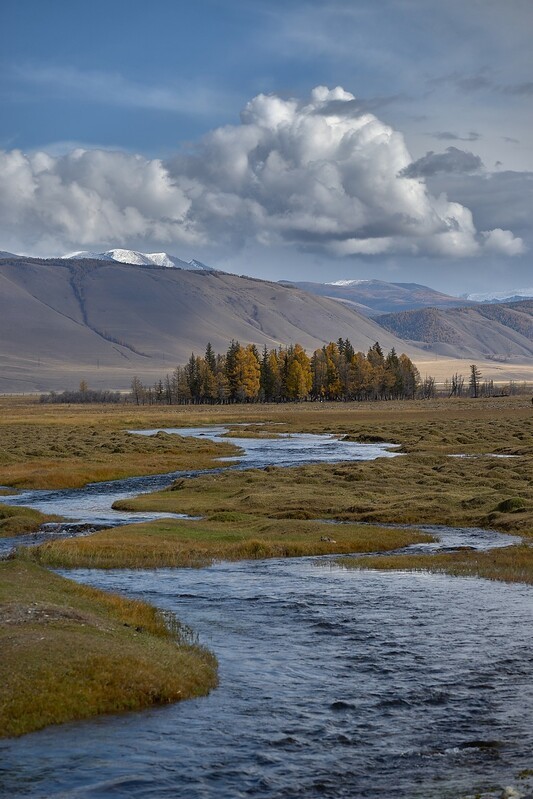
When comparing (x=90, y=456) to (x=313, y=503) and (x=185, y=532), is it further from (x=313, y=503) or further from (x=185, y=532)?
(x=185, y=532)

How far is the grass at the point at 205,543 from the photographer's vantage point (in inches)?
1444

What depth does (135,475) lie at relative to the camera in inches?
3004

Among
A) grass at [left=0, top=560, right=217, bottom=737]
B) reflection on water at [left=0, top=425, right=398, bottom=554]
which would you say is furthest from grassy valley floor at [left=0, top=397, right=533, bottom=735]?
reflection on water at [left=0, top=425, right=398, bottom=554]

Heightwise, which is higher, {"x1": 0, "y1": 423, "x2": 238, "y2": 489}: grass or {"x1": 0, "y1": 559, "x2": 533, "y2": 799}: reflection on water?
{"x1": 0, "y1": 423, "x2": 238, "y2": 489}: grass

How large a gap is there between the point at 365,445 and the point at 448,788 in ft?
304

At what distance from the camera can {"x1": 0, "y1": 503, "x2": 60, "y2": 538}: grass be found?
44.4 metres

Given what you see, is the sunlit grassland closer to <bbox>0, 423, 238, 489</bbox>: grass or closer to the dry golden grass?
<bbox>0, 423, 238, 489</bbox>: grass

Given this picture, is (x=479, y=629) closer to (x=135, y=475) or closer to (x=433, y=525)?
(x=433, y=525)

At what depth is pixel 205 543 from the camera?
40344mm

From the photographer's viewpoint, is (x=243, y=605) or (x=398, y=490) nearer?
(x=243, y=605)

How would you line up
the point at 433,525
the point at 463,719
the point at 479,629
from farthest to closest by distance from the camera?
the point at 433,525, the point at 479,629, the point at 463,719

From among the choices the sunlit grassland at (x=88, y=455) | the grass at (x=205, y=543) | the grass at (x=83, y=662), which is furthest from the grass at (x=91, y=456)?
the grass at (x=83, y=662)

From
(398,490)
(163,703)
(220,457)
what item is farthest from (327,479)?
(163,703)

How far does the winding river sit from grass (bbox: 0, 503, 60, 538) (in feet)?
50.0
